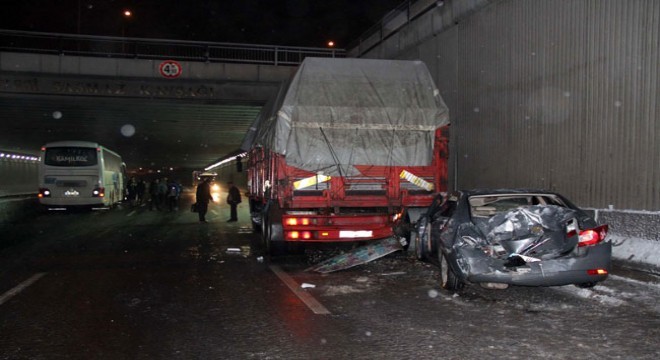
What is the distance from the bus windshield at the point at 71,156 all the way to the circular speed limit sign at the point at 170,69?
15.3 ft

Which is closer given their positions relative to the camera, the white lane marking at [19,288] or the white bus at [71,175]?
the white lane marking at [19,288]

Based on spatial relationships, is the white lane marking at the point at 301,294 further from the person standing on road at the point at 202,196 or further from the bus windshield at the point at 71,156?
the bus windshield at the point at 71,156

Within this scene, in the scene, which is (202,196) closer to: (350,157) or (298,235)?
(298,235)

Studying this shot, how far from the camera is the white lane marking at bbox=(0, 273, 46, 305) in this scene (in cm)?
725

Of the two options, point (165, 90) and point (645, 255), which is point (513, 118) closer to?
point (645, 255)

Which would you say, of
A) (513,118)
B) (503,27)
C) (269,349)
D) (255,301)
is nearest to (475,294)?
(255,301)

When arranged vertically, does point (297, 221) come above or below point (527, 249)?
above

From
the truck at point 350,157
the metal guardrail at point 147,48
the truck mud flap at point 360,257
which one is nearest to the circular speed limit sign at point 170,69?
the metal guardrail at point 147,48

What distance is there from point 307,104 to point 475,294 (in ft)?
14.5

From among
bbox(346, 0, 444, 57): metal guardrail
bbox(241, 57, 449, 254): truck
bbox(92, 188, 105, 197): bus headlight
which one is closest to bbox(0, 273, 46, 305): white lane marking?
bbox(241, 57, 449, 254): truck

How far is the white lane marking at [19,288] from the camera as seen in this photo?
7.25 meters

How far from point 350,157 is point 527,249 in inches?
160

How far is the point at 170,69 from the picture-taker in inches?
999

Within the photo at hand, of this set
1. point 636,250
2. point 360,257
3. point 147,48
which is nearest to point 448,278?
point 360,257
